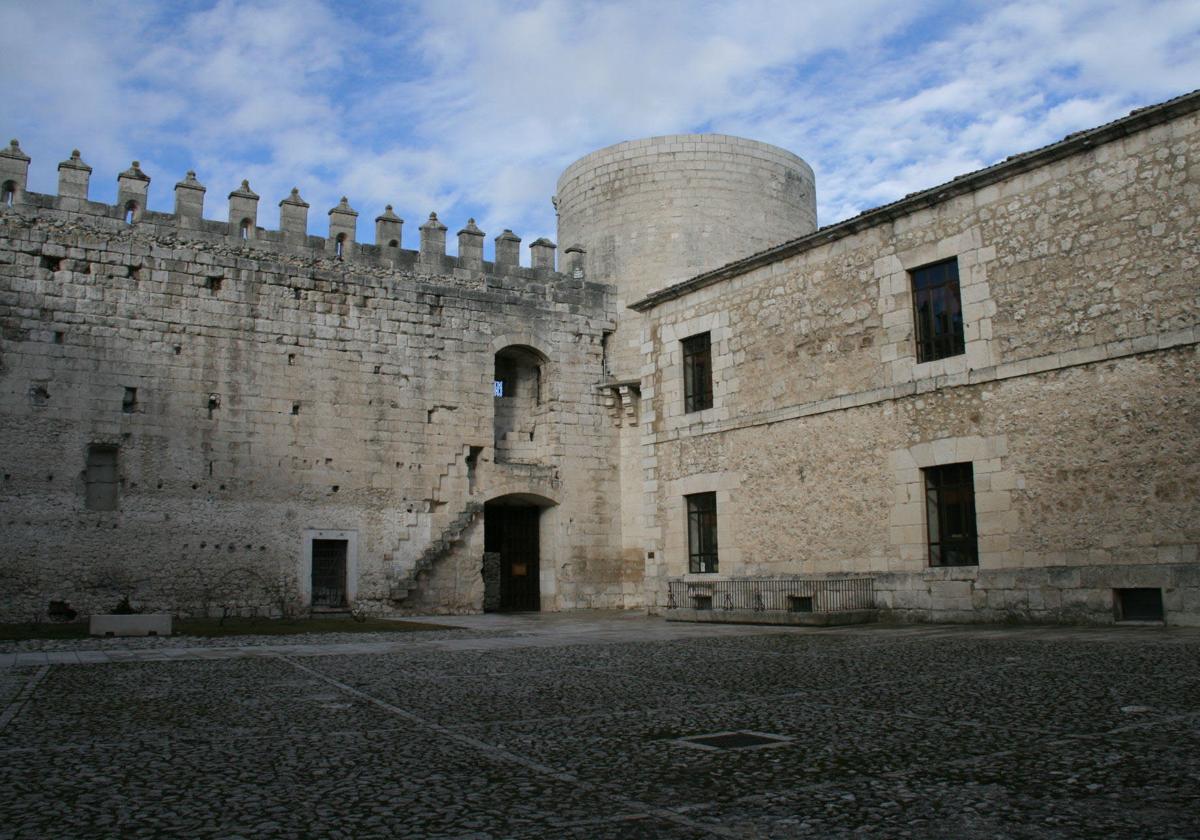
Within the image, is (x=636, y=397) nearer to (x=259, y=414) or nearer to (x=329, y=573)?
(x=329, y=573)

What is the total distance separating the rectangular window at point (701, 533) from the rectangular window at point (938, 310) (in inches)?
183

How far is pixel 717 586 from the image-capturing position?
52.4 ft

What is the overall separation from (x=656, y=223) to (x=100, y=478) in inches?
478

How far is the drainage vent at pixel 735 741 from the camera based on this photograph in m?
4.55

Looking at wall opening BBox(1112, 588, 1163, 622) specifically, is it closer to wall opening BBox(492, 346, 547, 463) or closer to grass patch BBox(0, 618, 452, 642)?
grass patch BBox(0, 618, 452, 642)

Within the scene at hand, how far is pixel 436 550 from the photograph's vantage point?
19.3 metres

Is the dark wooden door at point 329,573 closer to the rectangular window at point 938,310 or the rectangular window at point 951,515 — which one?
the rectangular window at point 951,515

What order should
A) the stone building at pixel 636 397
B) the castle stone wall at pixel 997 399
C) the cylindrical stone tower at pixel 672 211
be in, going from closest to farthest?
the castle stone wall at pixel 997 399 → the stone building at pixel 636 397 → the cylindrical stone tower at pixel 672 211

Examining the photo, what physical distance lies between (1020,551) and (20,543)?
15053 mm

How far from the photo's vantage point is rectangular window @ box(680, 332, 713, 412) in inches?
674

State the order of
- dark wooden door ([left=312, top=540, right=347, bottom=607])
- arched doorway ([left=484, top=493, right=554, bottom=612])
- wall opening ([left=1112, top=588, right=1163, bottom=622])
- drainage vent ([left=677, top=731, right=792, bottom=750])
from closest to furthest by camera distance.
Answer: drainage vent ([left=677, top=731, right=792, bottom=750])
wall opening ([left=1112, top=588, right=1163, bottom=622])
dark wooden door ([left=312, top=540, right=347, bottom=607])
arched doorway ([left=484, top=493, right=554, bottom=612])

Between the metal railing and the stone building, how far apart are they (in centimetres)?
6

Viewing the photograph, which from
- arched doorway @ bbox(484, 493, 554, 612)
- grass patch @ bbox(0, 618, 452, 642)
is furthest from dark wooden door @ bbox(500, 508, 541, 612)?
grass patch @ bbox(0, 618, 452, 642)

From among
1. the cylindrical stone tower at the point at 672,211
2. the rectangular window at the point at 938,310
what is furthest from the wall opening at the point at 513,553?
the rectangular window at the point at 938,310
